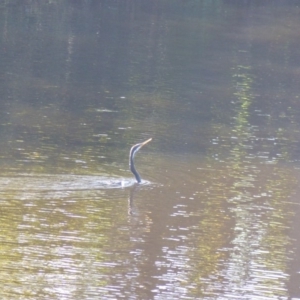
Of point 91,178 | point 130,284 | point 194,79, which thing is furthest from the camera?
point 194,79

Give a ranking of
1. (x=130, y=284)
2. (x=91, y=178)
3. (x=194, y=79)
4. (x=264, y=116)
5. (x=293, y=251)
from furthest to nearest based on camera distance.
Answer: (x=194, y=79) → (x=264, y=116) → (x=91, y=178) → (x=293, y=251) → (x=130, y=284)

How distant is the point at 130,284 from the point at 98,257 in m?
0.74

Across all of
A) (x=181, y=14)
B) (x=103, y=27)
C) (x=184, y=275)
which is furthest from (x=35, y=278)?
(x=181, y=14)

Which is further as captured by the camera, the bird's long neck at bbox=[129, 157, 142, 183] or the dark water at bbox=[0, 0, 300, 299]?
the bird's long neck at bbox=[129, 157, 142, 183]

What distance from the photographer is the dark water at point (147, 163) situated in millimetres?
7793

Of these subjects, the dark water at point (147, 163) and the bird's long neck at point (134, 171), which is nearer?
the dark water at point (147, 163)

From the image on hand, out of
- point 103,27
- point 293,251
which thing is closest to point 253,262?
point 293,251

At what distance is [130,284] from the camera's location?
24.4 ft

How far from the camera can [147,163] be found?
11.6m

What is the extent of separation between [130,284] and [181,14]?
61.7 feet

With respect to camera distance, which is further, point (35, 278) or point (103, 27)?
point (103, 27)

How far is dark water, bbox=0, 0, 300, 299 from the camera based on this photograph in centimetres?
779

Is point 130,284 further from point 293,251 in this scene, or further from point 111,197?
point 111,197

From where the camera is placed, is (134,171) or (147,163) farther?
(147,163)
